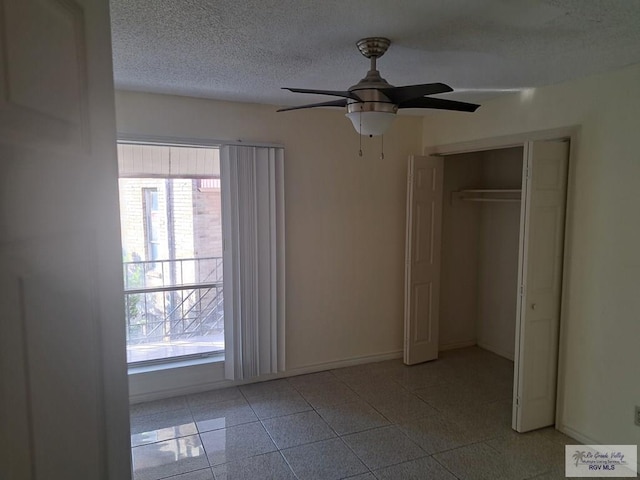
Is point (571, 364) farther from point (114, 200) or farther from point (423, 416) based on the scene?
point (114, 200)

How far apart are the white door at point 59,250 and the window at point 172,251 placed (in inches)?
145

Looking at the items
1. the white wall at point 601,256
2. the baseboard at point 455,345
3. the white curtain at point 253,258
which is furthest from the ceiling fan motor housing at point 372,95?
the baseboard at point 455,345

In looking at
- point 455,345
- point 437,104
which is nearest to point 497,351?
point 455,345

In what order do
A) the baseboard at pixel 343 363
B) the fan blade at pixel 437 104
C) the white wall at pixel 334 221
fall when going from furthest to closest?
1. the baseboard at pixel 343 363
2. the white wall at pixel 334 221
3. the fan blade at pixel 437 104

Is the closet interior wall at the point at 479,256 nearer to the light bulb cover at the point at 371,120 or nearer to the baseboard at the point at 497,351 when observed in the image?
the baseboard at the point at 497,351

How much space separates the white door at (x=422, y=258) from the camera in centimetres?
435

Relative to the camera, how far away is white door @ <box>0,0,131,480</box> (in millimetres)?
532

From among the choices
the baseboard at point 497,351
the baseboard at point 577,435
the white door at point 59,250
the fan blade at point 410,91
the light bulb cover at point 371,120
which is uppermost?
the fan blade at point 410,91

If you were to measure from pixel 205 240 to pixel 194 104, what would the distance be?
167 centimetres

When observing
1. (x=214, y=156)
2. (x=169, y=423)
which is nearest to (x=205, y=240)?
(x=214, y=156)

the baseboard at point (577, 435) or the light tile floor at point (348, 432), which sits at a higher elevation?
the baseboard at point (577, 435)

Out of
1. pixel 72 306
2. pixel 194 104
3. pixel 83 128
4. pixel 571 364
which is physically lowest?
pixel 571 364

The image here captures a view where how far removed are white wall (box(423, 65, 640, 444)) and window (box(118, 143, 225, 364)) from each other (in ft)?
10.2

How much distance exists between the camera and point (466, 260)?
5.01m
